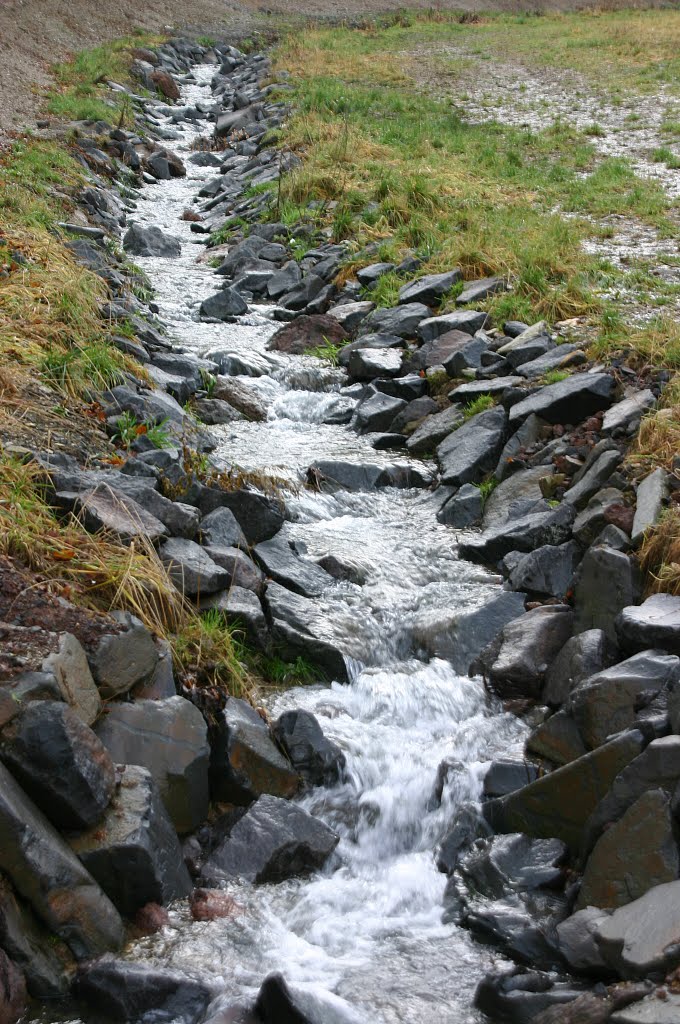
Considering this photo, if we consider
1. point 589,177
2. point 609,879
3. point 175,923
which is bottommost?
point 175,923

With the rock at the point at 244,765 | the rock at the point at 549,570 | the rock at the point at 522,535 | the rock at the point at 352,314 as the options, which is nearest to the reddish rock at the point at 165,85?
the rock at the point at 352,314

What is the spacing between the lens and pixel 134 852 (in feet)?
11.4

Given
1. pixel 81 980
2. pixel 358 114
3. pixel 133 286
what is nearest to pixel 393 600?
pixel 81 980

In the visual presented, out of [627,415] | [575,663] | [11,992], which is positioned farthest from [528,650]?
[11,992]

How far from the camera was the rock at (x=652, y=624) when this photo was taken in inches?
167

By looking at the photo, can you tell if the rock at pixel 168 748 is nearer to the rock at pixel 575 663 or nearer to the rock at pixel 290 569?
the rock at pixel 290 569

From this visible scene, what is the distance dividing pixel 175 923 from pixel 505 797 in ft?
4.69

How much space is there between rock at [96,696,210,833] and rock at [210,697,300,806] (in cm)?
9

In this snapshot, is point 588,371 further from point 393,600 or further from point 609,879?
point 609,879

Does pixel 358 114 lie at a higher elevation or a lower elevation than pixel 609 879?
higher

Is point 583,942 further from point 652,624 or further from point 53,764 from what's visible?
point 53,764

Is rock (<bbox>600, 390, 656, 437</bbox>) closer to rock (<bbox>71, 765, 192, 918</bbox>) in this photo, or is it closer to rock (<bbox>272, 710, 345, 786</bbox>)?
rock (<bbox>272, 710, 345, 786</bbox>)

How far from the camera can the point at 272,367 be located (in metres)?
8.87

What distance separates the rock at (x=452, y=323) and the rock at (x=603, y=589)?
3.84m
